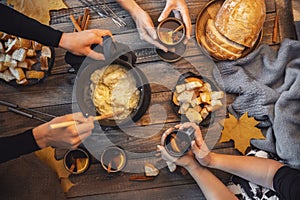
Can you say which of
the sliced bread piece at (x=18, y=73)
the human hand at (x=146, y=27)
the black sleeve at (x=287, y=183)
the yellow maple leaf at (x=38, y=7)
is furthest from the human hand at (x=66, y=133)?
the black sleeve at (x=287, y=183)

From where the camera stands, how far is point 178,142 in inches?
59.9

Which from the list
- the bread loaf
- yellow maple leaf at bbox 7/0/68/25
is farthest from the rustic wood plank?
yellow maple leaf at bbox 7/0/68/25

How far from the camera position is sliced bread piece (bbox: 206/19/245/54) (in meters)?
1.51

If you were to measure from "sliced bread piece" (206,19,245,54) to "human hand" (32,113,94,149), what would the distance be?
600 mm

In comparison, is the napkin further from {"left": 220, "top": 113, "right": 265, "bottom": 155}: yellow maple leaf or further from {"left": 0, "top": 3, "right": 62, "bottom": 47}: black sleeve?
{"left": 0, "top": 3, "right": 62, "bottom": 47}: black sleeve

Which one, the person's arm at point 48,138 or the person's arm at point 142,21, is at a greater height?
the person's arm at point 142,21

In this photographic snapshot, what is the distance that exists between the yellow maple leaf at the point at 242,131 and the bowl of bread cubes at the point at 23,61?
816mm

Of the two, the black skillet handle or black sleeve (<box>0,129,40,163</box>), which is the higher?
the black skillet handle

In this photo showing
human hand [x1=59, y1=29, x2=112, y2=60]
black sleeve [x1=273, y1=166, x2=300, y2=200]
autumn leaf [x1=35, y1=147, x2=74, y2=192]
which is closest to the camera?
black sleeve [x1=273, y1=166, x2=300, y2=200]

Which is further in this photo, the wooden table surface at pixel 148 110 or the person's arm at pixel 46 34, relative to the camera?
the wooden table surface at pixel 148 110

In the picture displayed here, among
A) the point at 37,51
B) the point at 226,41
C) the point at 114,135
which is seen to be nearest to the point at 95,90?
the point at 114,135

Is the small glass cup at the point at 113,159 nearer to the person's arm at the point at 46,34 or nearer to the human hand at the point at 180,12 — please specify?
the person's arm at the point at 46,34

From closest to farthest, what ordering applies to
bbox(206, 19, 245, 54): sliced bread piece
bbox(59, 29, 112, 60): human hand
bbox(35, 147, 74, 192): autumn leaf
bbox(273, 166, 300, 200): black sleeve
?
bbox(273, 166, 300, 200): black sleeve, bbox(59, 29, 112, 60): human hand, bbox(206, 19, 245, 54): sliced bread piece, bbox(35, 147, 74, 192): autumn leaf

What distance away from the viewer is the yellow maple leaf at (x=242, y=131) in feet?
5.08
